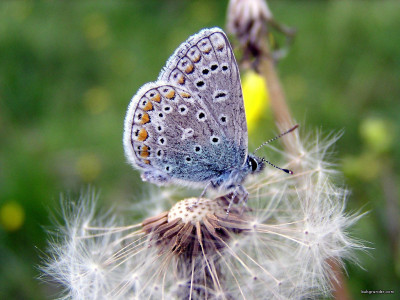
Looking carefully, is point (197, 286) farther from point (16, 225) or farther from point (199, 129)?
point (16, 225)

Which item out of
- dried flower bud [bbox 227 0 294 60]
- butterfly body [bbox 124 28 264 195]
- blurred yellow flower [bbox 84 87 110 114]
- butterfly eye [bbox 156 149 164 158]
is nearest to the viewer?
butterfly body [bbox 124 28 264 195]

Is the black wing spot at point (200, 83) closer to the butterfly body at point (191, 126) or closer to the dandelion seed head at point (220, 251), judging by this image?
the butterfly body at point (191, 126)

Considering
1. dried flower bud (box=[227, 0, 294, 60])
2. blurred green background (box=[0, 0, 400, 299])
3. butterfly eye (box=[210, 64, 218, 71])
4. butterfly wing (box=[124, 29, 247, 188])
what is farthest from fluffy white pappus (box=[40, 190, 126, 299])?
dried flower bud (box=[227, 0, 294, 60])

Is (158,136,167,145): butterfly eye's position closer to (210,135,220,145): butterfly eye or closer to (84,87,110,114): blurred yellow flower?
(210,135,220,145): butterfly eye

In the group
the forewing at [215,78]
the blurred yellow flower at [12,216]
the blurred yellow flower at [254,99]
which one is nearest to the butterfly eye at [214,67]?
the forewing at [215,78]

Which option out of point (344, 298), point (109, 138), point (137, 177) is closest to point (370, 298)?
point (344, 298)

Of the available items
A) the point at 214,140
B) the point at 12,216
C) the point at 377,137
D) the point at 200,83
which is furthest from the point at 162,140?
the point at 12,216

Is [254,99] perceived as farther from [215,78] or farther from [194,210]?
[194,210]
